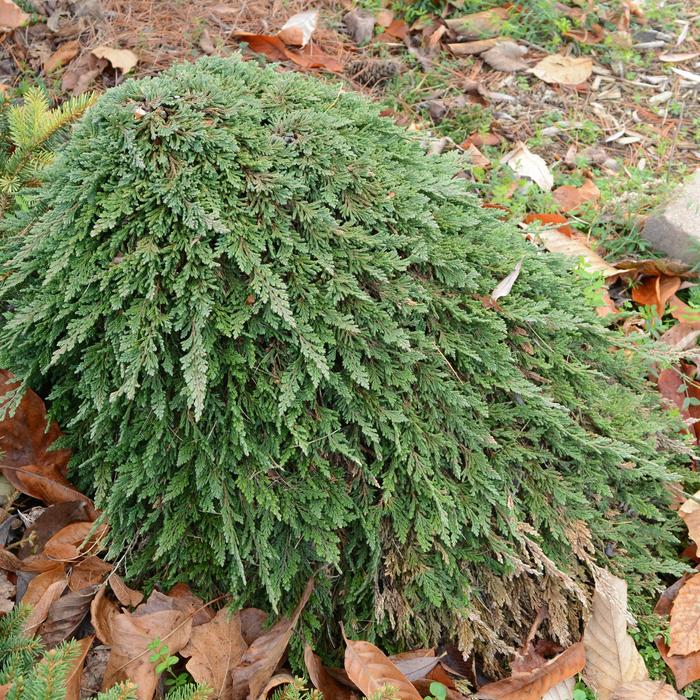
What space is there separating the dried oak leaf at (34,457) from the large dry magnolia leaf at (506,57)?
11.5 ft

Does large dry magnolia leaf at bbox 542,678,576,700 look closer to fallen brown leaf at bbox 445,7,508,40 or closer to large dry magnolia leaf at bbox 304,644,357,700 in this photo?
large dry magnolia leaf at bbox 304,644,357,700

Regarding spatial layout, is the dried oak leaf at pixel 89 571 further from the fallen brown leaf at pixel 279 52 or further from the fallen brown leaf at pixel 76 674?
the fallen brown leaf at pixel 279 52

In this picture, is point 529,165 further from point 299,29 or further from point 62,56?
point 62,56

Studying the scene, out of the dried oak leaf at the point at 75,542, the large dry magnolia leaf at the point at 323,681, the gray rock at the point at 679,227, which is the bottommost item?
the large dry magnolia leaf at the point at 323,681

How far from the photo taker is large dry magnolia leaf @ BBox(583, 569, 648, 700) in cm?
211

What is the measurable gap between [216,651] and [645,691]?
1301 mm

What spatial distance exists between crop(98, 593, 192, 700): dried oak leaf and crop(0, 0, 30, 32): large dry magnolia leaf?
3.42 m

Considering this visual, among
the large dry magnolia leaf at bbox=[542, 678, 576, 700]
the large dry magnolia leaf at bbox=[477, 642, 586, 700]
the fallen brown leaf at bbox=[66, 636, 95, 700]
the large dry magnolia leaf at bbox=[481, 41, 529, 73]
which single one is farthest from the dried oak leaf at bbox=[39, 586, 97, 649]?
the large dry magnolia leaf at bbox=[481, 41, 529, 73]

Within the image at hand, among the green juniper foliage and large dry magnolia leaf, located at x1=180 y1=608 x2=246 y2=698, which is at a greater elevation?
the green juniper foliage

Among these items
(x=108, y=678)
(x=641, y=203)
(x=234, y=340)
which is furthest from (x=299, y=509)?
(x=641, y=203)

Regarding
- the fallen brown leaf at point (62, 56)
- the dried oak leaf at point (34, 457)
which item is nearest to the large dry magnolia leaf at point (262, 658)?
the dried oak leaf at point (34, 457)

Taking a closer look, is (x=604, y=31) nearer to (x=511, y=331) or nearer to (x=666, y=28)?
(x=666, y=28)

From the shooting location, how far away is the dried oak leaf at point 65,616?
81.0 inches

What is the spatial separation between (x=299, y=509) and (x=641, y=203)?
2.58 meters
